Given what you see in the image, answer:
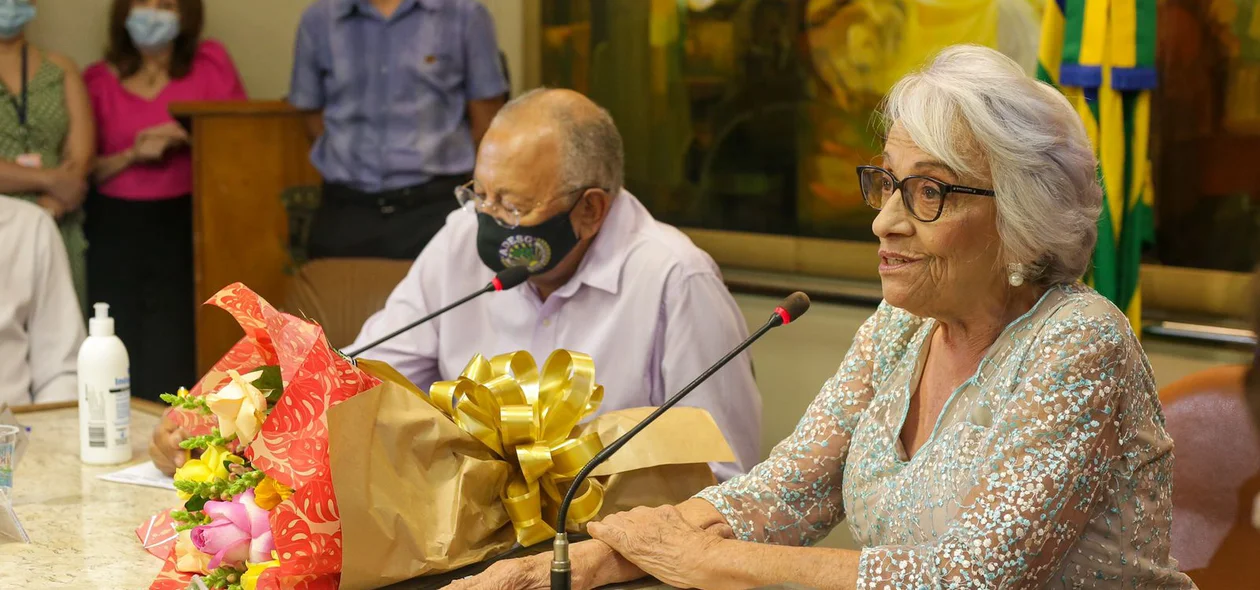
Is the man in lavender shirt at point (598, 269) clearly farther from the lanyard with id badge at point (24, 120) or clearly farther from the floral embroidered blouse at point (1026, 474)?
the lanyard with id badge at point (24, 120)

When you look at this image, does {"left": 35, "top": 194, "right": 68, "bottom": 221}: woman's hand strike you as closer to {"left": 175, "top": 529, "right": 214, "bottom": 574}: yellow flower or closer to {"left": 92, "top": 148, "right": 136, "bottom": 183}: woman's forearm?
{"left": 92, "top": 148, "right": 136, "bottom": 183}: woman's forearm

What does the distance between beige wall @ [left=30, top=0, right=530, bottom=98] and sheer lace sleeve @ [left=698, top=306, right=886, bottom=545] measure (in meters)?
3.15

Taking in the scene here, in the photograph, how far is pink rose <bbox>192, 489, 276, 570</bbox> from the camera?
56.5 inches

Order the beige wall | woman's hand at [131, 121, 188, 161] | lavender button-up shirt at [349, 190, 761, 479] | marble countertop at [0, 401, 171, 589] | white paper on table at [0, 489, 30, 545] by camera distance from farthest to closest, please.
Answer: the beige wall < woman's hand at [131, 121, 188, 161] < lavender button-up shirt at [349, 190, 761, 479] < white paper on table at [0, 489, 30, 545] < marble countertop at [0, 401, 171, 589]

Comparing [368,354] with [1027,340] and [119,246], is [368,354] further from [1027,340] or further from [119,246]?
[119,246]

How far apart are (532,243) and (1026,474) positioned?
1.19m

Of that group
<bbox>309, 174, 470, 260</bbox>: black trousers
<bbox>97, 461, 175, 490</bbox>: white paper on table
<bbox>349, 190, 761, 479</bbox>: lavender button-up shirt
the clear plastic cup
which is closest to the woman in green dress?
<bbox>309, 174, 470, 260</bbox>: black trousers

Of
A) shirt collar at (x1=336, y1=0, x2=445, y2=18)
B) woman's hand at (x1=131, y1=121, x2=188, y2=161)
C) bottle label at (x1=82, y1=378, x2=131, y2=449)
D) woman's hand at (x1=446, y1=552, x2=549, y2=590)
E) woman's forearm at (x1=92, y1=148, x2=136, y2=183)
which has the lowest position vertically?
bottle label at (x1=82, y1=378, x2=131, y2=449)

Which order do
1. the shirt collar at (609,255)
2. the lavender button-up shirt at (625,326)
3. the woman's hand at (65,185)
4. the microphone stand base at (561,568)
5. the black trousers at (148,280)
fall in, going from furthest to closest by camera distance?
1. the black trousers at (148,280)
2. the woman's hand at (65,185)
3. the shirt collar at (609,255)
4. the lavender button-up shirt at (625,326)
5. the microphone stand base at (561,568)

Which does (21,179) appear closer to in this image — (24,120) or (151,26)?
(24,120)

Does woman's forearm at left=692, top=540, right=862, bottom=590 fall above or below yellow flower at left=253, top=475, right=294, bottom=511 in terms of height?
below

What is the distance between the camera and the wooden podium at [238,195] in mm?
4340

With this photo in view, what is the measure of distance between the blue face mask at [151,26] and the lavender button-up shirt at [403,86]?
0.53 meters

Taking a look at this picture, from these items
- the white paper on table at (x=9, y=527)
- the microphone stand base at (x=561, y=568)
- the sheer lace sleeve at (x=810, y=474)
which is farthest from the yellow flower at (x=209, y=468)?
the sheer lace sleeve at (x=810, y=474)
